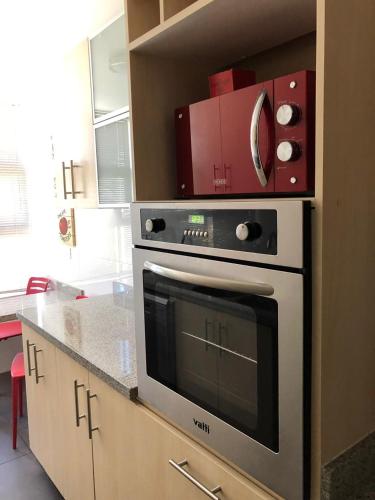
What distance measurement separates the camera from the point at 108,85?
1848 mm

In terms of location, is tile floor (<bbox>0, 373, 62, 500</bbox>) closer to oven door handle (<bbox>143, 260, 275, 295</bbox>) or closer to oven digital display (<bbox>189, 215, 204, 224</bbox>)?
oven door handle (<bbox>143, 260, 275, 295</bbox>)

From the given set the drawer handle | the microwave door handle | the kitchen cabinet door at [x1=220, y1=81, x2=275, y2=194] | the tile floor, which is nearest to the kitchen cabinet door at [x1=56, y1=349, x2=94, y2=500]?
the tile floor

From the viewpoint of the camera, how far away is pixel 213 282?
2.99 feet

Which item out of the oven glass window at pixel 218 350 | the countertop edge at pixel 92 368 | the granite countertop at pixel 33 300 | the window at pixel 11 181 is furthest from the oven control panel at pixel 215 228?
the window at pixel 11 181

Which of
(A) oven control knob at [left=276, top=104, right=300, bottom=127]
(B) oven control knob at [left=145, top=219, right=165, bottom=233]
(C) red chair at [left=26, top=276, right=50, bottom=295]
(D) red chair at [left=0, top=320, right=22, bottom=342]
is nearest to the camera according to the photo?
(A) oven control knob at [left=276, top=104, right=300, bottom=127]

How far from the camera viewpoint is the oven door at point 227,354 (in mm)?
802

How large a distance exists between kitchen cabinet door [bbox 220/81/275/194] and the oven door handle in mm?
245

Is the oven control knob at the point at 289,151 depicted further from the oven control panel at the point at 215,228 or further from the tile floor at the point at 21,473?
the tile floor at the point at 21,473

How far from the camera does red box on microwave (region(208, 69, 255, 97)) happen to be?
112cm

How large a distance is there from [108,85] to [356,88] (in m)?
1.30

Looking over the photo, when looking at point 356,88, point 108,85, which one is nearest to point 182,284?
point 356,88

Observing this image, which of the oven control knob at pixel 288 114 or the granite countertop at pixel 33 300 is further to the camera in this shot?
the granite countertop at pixel 33 300

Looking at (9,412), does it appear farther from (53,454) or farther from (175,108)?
(175,108)

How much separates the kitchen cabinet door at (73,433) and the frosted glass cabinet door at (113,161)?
2.32 feet
